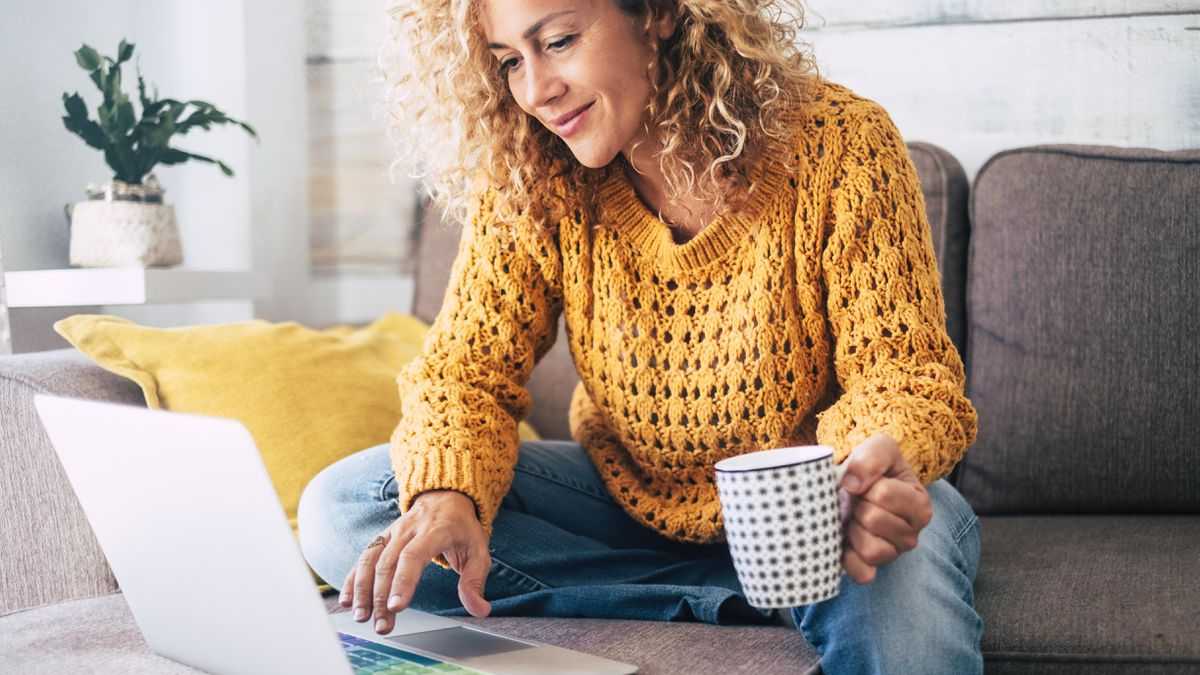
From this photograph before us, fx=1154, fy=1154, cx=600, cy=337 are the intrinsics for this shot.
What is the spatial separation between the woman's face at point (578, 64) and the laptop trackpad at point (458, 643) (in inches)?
18.8

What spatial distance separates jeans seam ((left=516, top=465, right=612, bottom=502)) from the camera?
1279 mm

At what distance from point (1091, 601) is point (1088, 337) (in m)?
0.45

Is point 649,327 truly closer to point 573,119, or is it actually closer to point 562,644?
point 573,119

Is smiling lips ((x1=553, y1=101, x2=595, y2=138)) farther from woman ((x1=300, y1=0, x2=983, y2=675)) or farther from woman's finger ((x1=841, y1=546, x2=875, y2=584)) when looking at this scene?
woman's finger ((x1=841, y1=546, x2=875, y2=584))

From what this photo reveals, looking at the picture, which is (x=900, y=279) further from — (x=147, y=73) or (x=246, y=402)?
(x=147, y=73)

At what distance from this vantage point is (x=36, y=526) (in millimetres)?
1246

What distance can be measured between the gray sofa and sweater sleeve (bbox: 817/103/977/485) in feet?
0.67

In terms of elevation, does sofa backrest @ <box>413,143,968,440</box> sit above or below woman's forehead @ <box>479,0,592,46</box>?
below

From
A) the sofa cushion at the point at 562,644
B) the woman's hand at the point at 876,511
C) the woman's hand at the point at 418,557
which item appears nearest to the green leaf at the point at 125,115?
the sofa cushion at the point at 562,644

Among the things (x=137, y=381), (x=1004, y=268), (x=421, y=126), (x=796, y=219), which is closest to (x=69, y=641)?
(x=137, y=381)

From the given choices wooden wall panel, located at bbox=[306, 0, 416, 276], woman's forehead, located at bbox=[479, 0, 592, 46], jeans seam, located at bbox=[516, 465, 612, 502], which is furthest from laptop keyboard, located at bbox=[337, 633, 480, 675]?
wooden wall panel, located at bbox=[306, 0, 416, 276]

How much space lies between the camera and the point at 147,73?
1.93 metres

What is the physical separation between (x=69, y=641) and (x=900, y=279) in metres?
0.83

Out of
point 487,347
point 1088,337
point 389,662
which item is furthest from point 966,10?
point 389,662
